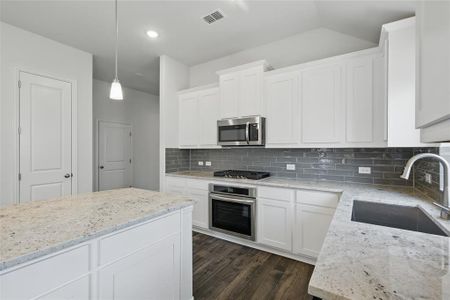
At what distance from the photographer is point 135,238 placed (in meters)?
1.23

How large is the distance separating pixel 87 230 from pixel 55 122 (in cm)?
288

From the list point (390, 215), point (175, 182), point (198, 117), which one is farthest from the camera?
point (198, 117)

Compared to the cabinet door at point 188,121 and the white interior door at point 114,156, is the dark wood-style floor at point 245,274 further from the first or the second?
the white interior door at point 114,156

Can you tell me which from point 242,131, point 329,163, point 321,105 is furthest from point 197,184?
point 321,105

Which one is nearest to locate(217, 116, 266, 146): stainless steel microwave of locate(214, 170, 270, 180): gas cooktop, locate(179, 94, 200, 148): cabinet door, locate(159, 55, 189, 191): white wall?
locate(214, 170, 270, 180): gas cooktop

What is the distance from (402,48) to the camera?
1821 millimetres

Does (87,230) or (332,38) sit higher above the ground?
(332,38)

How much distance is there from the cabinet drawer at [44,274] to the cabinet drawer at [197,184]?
215cm

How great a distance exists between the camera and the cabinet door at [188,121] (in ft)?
11.9

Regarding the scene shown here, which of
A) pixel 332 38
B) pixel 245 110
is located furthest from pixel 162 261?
pixel 332 38

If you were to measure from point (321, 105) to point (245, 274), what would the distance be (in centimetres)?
211

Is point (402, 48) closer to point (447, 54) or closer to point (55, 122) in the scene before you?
point (447, 54)

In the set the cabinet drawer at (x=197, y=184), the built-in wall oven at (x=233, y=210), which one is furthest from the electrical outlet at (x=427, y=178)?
the cabinet drawer at (x=197, y=184)

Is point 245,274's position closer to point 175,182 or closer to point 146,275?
Result: point 146,275
